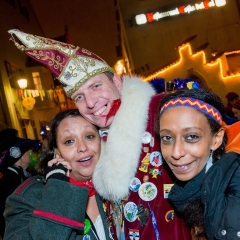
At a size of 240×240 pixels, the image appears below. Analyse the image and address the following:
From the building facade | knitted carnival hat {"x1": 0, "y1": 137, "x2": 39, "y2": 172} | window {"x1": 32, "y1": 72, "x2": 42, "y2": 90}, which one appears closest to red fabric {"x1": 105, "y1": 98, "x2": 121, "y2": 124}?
knitted carnival hat {"x1": 0, "y1": 137, "x2": 39, "y2": 172}

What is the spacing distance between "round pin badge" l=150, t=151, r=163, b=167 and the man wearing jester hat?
0.09 feet

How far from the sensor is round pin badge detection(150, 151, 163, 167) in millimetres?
2395

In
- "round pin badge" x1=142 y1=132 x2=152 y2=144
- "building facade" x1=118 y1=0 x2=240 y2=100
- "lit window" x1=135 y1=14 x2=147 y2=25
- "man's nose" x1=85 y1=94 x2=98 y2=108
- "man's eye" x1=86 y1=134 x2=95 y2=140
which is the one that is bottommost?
"round pin badge" x1=142 y1=132 x2=152 y2=144

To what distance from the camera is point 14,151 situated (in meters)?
4.82

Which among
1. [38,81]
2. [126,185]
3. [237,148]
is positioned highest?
[38,81]

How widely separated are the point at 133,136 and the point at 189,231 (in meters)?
0.79

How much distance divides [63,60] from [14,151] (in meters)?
2.43

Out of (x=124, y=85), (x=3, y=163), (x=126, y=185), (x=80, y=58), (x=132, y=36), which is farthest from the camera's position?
(x=132, y=36)

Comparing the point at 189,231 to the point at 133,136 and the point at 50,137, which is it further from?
the point at 50,137

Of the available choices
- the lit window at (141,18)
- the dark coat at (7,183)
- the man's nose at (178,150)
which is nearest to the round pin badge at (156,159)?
the man's nose at (178,150)

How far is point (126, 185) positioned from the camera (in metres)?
2.31

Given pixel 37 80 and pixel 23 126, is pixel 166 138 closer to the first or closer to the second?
pixel 23 126

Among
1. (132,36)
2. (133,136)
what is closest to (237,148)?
(133,136)

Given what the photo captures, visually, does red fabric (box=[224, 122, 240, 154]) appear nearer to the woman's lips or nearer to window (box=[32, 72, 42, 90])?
the woman's lips
